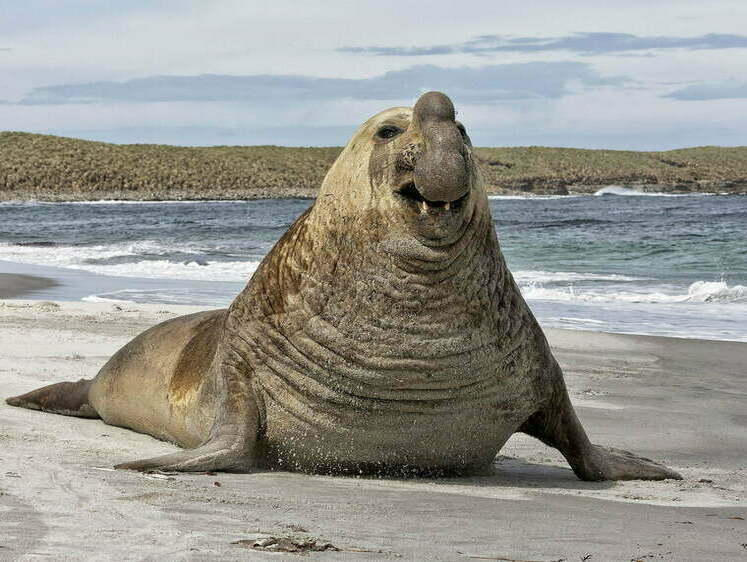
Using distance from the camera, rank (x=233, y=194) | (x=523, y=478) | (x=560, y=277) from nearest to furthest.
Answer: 1. (x=523, y=478)
2. (x=560, y=277)
3. (x=233, y=194)

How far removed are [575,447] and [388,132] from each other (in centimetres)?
158

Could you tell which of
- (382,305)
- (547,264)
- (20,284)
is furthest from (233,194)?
(382,305)

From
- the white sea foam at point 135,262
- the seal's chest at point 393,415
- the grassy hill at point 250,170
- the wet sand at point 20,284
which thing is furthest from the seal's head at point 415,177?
the grassy hill at point 250,170

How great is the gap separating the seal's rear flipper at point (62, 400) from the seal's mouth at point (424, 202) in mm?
2889

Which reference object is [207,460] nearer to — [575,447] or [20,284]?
[575,447]

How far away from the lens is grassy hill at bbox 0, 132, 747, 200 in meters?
81.2

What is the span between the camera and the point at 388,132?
4711 millimetres

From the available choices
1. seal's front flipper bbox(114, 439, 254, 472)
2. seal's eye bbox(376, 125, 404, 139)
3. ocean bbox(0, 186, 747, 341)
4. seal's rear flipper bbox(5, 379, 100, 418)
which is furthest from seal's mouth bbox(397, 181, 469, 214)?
ocean bbox(0, 186, 747, 341)

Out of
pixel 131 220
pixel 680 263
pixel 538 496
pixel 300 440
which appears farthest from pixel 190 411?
pixel 131 220

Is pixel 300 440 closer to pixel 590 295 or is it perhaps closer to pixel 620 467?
pixel 620 467

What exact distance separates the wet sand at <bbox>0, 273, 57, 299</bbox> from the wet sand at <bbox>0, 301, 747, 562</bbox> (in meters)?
7.21

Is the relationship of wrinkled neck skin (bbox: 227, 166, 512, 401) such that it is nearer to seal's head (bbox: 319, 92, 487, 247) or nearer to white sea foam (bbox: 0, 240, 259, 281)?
seal's head (bbox: 319, 92, 487, 247)

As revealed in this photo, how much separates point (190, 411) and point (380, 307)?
4.39ft

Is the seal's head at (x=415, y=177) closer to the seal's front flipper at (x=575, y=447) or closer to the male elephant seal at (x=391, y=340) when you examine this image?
the male elephant seal at (x=391, y=340)
